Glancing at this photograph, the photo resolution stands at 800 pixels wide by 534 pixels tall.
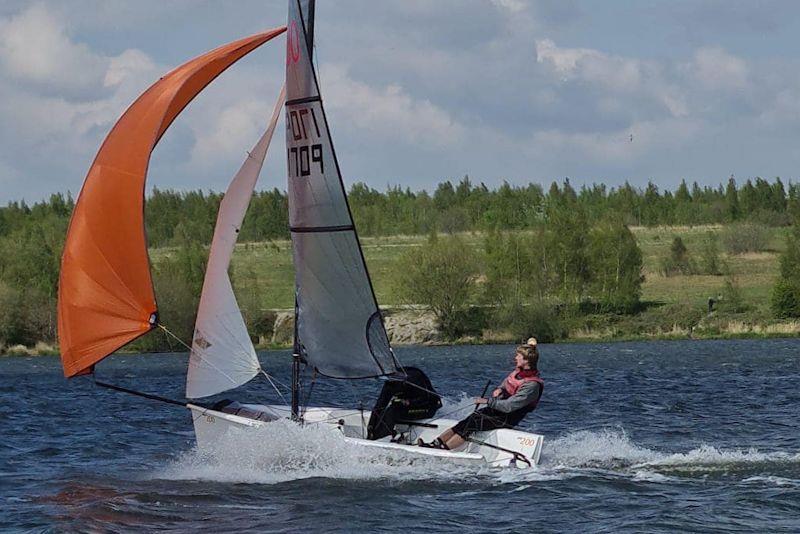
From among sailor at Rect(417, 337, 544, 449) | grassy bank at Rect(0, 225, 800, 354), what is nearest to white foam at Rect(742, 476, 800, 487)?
sailor at Rect(417, 337, 544, 449)

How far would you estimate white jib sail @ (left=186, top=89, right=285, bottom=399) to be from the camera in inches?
785

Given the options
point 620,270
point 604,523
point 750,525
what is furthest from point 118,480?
point 620,270

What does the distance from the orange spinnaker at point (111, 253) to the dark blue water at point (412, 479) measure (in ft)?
7.36

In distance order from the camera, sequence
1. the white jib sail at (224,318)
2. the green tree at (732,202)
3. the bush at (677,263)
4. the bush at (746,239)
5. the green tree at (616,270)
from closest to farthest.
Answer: the white jib sail at (224,318), the green tree at (616,270), the bush at (677,263), the bush at (746,239), the green tree at (732,202)

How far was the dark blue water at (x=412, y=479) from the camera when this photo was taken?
1642 cm

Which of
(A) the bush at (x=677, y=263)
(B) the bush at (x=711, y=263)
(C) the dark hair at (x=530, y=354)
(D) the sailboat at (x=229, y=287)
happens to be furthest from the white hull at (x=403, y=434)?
(A) the bush at (x=677, y=263)

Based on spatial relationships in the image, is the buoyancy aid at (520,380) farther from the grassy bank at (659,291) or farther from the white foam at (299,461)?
the grassy bank at (659,291)

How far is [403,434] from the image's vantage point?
1994 cm

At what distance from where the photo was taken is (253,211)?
5074 inches

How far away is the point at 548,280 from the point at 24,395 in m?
47.9

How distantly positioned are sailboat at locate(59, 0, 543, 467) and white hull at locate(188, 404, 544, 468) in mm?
20

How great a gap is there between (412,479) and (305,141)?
520cm

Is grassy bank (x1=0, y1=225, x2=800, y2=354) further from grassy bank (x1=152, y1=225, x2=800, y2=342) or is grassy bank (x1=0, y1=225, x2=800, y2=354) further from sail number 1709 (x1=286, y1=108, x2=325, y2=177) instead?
sail number 1709 (x1=286, y1=108, x2=325, y2=177)

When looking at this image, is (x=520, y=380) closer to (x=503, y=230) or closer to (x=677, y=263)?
(x=677, y=263)
